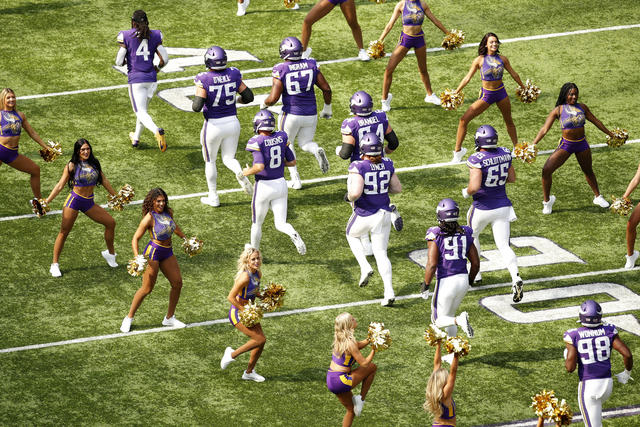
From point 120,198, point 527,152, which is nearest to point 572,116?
point 527,152

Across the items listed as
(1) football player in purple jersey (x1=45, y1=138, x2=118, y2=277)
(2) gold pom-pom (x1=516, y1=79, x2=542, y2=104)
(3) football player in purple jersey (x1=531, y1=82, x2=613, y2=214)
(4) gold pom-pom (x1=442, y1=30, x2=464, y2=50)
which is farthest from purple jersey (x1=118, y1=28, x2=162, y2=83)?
(3) football player in purple jersey (x1=531, y1=82, x2=613, y2=214)

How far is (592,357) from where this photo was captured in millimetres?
13203

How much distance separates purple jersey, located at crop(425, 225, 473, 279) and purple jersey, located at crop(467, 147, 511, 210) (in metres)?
1.52

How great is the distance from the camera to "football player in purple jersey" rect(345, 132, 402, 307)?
53.2ft

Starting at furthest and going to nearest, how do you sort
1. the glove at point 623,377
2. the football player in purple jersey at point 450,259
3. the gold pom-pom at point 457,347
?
1. the football player in purple jersey at point 450,259
2. the glove at point 623,377
3. the gold pom-pom at point 457,347

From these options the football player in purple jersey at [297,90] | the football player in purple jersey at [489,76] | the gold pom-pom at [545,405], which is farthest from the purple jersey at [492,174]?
the gold pom-pom at [545,405]

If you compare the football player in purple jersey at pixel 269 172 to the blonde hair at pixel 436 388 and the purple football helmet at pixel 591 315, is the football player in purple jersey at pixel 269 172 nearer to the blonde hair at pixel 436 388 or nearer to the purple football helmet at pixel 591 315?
the purple football helmet at pixel 591 315

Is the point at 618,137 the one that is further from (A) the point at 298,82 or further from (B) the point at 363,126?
(A) the point at 298,82

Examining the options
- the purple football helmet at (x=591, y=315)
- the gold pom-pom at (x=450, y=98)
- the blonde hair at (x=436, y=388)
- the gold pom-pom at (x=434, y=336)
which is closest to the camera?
the blonde hair at (x=436, y=388)

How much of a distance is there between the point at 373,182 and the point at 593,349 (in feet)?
13.8

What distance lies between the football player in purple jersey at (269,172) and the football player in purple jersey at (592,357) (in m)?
4.92

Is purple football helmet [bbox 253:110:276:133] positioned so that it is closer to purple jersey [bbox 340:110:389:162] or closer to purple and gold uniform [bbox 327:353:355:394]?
purple jersey [bbox 340:110:389:162]

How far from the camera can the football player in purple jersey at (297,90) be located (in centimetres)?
1891

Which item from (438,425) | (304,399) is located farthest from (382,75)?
(438,425)
